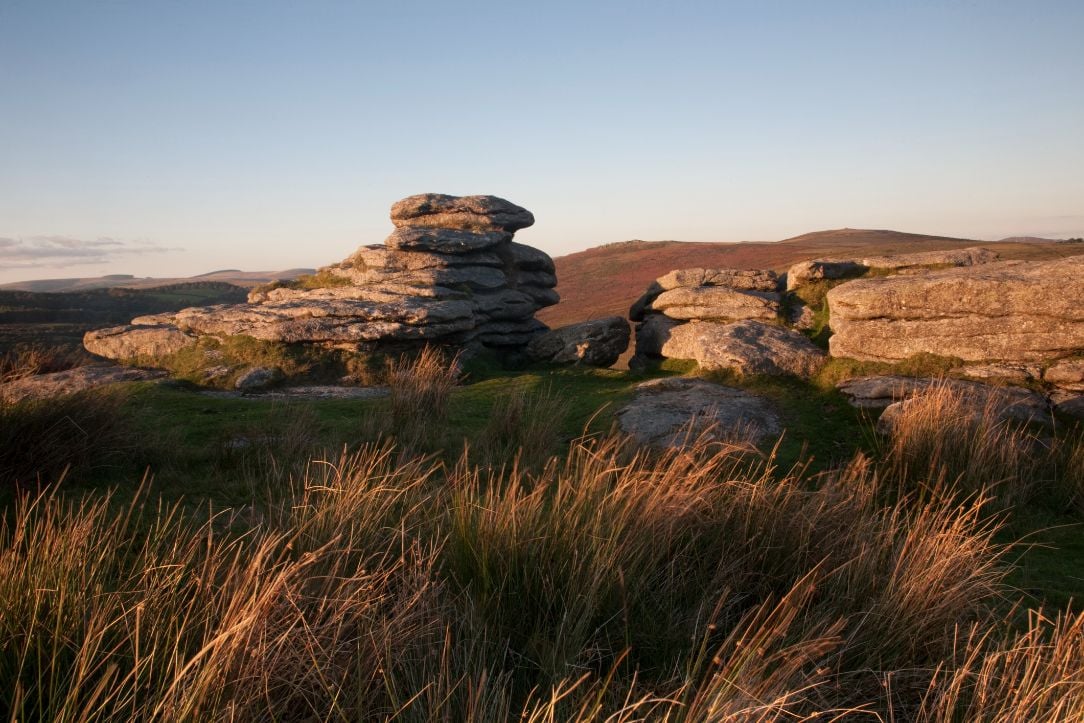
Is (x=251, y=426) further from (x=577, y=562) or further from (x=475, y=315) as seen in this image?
(x=475, y=315)

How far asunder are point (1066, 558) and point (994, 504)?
3.54 ft

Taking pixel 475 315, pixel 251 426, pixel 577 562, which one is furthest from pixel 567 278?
pixel 577 562

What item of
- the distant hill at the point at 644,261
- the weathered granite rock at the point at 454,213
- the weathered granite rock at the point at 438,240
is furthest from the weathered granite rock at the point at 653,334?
the distant hill at the point at 644,261

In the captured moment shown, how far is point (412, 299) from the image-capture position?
569 inches

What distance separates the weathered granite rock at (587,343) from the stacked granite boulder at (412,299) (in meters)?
1.33

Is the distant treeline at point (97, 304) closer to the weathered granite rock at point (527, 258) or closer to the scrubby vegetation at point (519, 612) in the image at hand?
the weathered granite rock at point (527, 258)

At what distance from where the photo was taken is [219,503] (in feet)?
19.7

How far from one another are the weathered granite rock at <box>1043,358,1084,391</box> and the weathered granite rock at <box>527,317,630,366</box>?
7.68m

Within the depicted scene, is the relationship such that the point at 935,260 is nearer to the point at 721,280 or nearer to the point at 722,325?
the point at 721,280

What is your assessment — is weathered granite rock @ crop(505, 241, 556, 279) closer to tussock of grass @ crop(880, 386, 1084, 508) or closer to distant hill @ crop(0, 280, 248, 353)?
tussock of grass @ crop(880, 386, 1084, 508)

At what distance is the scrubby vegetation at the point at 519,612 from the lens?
283 centimetres

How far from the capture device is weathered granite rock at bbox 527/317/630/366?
49.2ft

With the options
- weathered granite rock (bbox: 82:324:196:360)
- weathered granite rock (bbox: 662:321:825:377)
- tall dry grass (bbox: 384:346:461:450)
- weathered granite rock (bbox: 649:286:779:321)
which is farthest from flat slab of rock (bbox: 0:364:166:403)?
weathered granite rock (bbox: 649:286:779:321)

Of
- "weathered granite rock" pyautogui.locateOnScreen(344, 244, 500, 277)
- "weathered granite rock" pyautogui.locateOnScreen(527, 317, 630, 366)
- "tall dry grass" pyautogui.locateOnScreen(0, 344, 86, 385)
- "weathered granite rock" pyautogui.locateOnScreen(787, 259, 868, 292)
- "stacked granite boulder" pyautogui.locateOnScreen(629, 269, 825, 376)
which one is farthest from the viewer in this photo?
Result: "weathered granite rock" pyautogui.locateOnScreen(344, 244, 500, 277)
